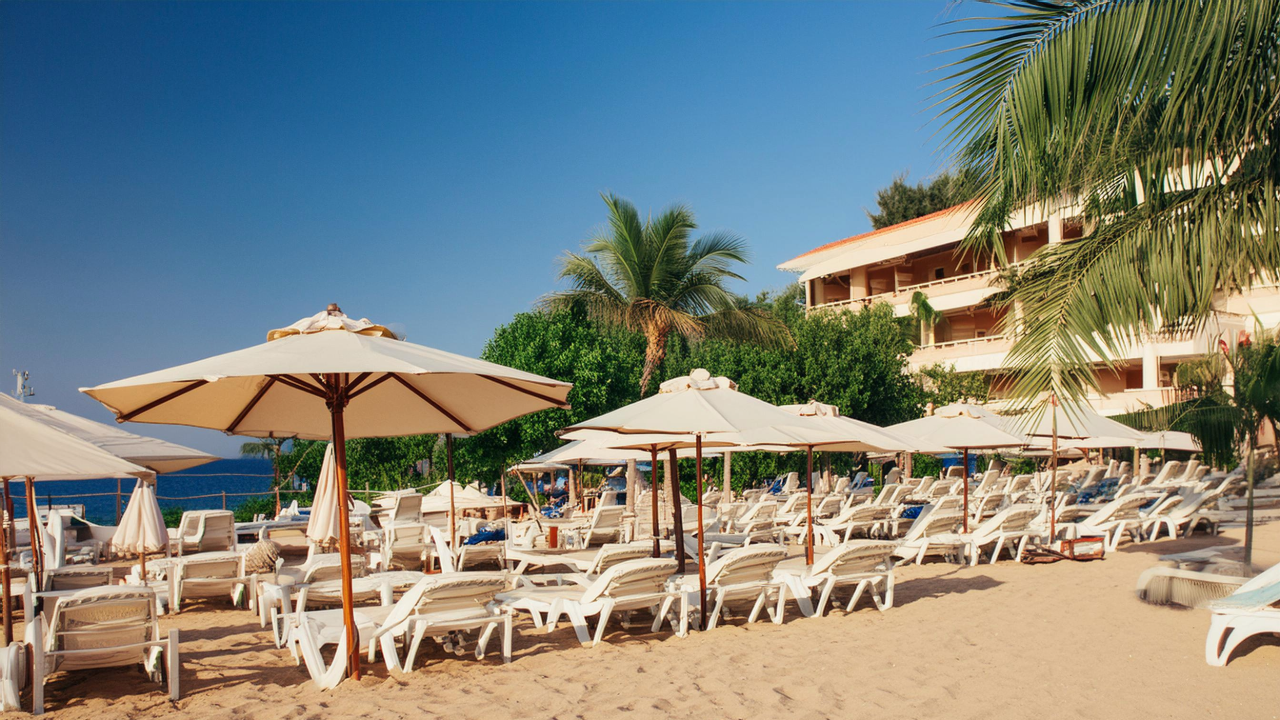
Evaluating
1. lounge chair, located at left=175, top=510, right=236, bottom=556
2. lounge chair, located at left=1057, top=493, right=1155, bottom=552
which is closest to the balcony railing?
lounge chair, located at left=1057, top=493, right=1155, bottom=552

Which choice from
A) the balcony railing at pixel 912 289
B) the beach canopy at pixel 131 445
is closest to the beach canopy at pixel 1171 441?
the balcony railing at pixel 912 289

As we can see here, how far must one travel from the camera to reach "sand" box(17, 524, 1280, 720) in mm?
5164

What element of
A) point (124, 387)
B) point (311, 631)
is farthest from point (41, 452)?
point (311, 631)

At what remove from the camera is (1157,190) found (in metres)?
6.14

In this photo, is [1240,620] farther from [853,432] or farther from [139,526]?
[139,526]

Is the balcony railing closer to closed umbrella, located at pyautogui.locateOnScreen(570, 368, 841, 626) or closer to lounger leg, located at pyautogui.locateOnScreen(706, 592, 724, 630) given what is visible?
closed umbrella, located at pyautogui.locateOnScreen(570, 368, 841, 626)

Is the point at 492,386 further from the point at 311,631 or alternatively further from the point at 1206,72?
the point at 1206,72

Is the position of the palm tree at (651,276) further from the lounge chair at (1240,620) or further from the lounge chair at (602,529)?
the lounge chair at (1240,620)

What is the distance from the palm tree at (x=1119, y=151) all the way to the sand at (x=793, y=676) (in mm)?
1973

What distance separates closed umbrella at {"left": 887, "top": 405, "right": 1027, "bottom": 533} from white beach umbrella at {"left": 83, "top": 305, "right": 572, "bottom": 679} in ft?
22.1

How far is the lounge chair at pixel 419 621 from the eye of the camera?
5.92 m

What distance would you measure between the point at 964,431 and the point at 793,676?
783cm

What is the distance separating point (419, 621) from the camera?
19.6 feet

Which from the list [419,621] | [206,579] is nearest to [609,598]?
[419,621]
